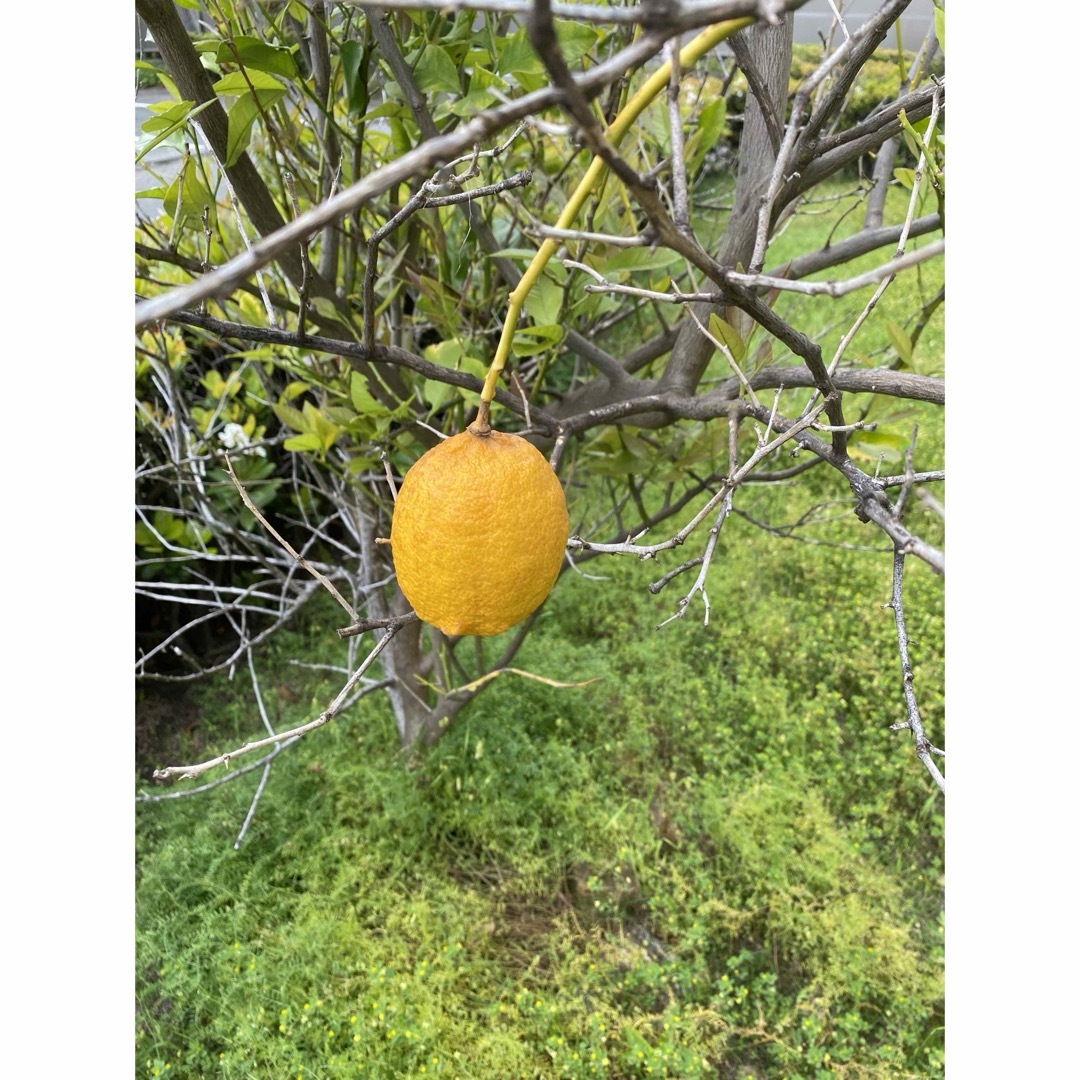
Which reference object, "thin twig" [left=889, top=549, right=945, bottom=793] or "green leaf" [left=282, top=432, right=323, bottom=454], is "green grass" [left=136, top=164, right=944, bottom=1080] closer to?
"thin twig" [left=889, top=549, right=945, bottom=793]

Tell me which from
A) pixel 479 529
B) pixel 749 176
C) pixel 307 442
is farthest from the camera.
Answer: pixel 307 442

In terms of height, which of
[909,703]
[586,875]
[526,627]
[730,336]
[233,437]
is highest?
[730,336]

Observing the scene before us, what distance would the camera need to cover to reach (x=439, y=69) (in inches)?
28.8

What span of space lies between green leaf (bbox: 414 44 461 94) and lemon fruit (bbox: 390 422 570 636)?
456 mm

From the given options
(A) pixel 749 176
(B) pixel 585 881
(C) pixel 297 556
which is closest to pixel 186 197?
(C) pixel 297 556

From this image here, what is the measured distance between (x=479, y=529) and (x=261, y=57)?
1.62 feet

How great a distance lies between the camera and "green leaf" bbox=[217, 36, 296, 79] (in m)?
0.64

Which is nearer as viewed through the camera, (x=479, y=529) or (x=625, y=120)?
(x=625, y=120)

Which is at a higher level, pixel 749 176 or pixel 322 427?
pixel 749 176

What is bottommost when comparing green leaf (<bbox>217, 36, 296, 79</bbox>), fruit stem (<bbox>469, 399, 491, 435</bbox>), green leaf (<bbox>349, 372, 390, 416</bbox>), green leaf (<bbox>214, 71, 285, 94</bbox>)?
green leaf (<bbox>349, 372, 390, 416</bbox>)

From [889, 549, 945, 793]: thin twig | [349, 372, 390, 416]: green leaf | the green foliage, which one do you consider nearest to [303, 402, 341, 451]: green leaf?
[349, 372, 390, 416]: green leaf

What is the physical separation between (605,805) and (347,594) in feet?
2.76

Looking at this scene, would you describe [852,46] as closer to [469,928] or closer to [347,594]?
[469,928]

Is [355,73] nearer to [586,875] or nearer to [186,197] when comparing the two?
[186,197]
